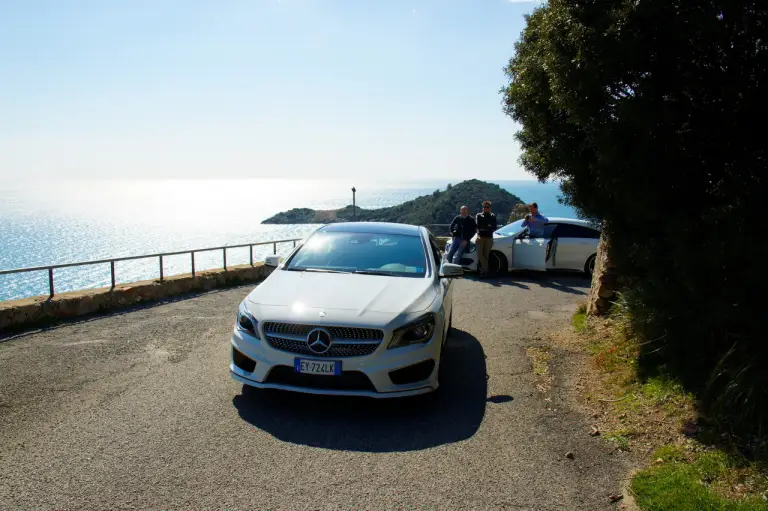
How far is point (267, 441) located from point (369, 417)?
39.9 inches

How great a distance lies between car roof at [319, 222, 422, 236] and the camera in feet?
24.9

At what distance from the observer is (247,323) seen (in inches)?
219

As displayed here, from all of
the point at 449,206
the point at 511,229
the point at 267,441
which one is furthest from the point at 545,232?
the point at 449,206

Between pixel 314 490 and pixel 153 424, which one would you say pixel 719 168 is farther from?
pixel 153 424

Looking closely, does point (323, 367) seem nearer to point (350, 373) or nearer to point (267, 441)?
point (350, 373)

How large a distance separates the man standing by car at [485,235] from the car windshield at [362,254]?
25.0 feet

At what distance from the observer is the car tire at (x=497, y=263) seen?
15.6m

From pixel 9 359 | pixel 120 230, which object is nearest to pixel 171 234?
pixel 120 230

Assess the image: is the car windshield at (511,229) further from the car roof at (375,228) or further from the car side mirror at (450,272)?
the car side mirror at (450,272)

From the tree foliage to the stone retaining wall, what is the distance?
8.04 metres

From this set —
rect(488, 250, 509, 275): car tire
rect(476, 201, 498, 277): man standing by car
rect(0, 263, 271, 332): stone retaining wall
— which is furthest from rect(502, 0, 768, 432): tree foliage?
rect(488, 250, 509, 275): car tire

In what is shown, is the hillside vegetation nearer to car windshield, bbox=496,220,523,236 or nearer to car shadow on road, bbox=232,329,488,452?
car windshield, bbox=496,220,523,236

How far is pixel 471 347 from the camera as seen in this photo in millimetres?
8078

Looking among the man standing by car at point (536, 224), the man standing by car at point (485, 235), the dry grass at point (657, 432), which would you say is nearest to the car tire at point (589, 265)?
the man standing by car at point (536, 224)
